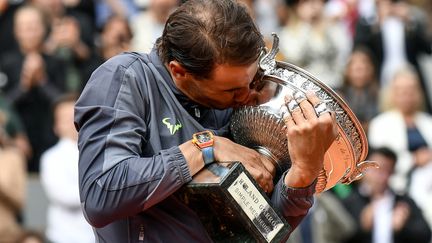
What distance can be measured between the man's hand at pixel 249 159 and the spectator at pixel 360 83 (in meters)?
7.46

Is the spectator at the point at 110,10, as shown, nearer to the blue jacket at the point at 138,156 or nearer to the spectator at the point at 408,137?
the spectator at the point at 408,137

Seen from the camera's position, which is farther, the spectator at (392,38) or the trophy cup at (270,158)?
the spectator at (392,38)

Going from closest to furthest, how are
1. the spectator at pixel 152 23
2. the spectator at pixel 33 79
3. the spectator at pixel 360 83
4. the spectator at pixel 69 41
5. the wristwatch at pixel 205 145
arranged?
the wristwatch at pixel 205 145, the spectator at pixel 33 79, the spectator at pixel 69 41, the spectator at pixel 152 23, the spectator at pixel 360 83

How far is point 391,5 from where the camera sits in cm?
1271

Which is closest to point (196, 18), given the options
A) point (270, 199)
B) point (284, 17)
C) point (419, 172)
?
point (270, 199)

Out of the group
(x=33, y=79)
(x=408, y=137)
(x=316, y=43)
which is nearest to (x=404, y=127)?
(x=408, y=137)

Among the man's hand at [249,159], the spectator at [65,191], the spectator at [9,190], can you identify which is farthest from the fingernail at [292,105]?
the spectator at [9,190]

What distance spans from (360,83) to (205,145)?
7.98m

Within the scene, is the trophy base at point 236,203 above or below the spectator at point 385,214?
above

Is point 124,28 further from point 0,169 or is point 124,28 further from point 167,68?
point 167,68

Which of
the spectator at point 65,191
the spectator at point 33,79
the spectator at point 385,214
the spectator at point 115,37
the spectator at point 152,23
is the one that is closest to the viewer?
the spectator at point 65,191

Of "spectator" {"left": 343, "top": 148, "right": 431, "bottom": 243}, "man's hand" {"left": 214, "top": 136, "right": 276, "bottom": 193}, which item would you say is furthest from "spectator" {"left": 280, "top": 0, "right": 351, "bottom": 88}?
"man's hand" {"left": 214, "top": 136, "right": 276, "bottom": 193}

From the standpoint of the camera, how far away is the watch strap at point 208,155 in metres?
3.84

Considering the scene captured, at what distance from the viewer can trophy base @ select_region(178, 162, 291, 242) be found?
12.4 ft
